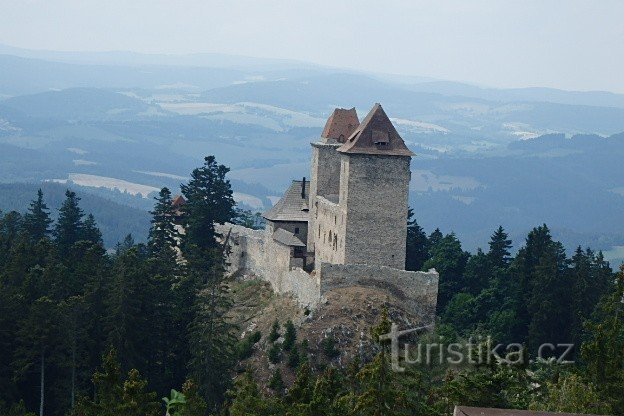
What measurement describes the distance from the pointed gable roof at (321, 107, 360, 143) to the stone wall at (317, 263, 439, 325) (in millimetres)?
8157

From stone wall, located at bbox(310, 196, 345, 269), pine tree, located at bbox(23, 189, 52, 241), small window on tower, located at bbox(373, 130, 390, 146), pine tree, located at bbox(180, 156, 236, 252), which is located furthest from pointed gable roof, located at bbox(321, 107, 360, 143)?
pine tree, located at bbox(23, 189, 52, 241)

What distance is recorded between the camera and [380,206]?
2194 inches

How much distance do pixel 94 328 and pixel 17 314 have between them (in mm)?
3135

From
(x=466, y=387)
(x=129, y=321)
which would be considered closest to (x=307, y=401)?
(x=466, y=387)

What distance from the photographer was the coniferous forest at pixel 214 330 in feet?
126

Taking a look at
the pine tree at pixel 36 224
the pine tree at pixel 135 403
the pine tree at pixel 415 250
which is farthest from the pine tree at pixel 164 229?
the pine tree at pixel 135 403

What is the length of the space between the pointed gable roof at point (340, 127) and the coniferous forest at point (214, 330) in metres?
7.54

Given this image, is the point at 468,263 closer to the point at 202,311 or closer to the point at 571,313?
the point at 571,313

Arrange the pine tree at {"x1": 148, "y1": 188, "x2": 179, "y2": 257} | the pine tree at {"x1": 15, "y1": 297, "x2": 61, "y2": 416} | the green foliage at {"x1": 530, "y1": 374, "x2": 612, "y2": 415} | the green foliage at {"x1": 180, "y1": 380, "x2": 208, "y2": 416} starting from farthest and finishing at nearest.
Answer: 1. the pine tree at {"x1": 148, "y1": 188, "x2": 179, "y2": 257}
2. the pine tree at {"x1": 15, "y1": 297, "x2": 61, "y2": 416}
3. the green foliage at {"x1": 180, "y1": 380, "x2": 208, "y2": 416}
4. the green foliage at {"x1": 530, "y1": 374, "x2": 612, "y2": 415}

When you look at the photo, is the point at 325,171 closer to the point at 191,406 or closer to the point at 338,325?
the point at 338,325

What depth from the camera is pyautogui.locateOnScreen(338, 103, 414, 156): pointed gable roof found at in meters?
55.7

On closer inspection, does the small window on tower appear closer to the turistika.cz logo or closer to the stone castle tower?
the stone castle tower

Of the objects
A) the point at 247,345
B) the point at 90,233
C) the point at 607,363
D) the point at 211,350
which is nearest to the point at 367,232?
the point at 247,345

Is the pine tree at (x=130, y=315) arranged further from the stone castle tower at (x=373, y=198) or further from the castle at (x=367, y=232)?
the stone castle tower at (x=373, y=198)
